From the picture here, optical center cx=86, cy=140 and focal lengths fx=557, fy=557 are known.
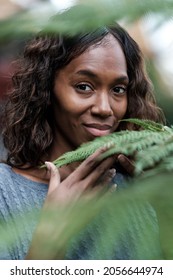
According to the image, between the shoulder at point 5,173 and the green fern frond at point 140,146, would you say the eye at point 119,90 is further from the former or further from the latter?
the green fern frond at point 140,146

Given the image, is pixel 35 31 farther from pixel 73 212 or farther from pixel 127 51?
pixel 127 51

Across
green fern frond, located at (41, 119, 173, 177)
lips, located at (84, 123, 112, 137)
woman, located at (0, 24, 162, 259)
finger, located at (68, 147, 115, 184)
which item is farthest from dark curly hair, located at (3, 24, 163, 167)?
green fern frond, located at (41, 119, 173, 177)

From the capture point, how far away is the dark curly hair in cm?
127

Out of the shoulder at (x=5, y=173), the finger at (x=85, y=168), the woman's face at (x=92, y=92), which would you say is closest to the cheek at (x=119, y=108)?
the woman's face at (x=92, y=92)

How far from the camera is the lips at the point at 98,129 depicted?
109 centimetres

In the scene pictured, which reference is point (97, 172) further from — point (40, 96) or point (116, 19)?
point (40, 96)

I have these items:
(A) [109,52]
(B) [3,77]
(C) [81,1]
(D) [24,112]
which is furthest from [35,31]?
(B) [3,77]

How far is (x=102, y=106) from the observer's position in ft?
3.53

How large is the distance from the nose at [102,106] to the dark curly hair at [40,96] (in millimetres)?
129

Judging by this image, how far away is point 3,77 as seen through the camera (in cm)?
157

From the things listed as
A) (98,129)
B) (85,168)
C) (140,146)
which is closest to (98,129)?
(98,129)

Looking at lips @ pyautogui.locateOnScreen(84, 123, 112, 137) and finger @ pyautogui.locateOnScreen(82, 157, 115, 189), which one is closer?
finger @ pyautogui.locateOnScreen(82, 157, 115, 189)

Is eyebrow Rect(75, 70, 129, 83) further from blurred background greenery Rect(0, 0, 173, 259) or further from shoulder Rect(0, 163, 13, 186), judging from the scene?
blurred background greenery Rect(0, 0, 173, 259)

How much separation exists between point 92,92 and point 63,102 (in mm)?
104
